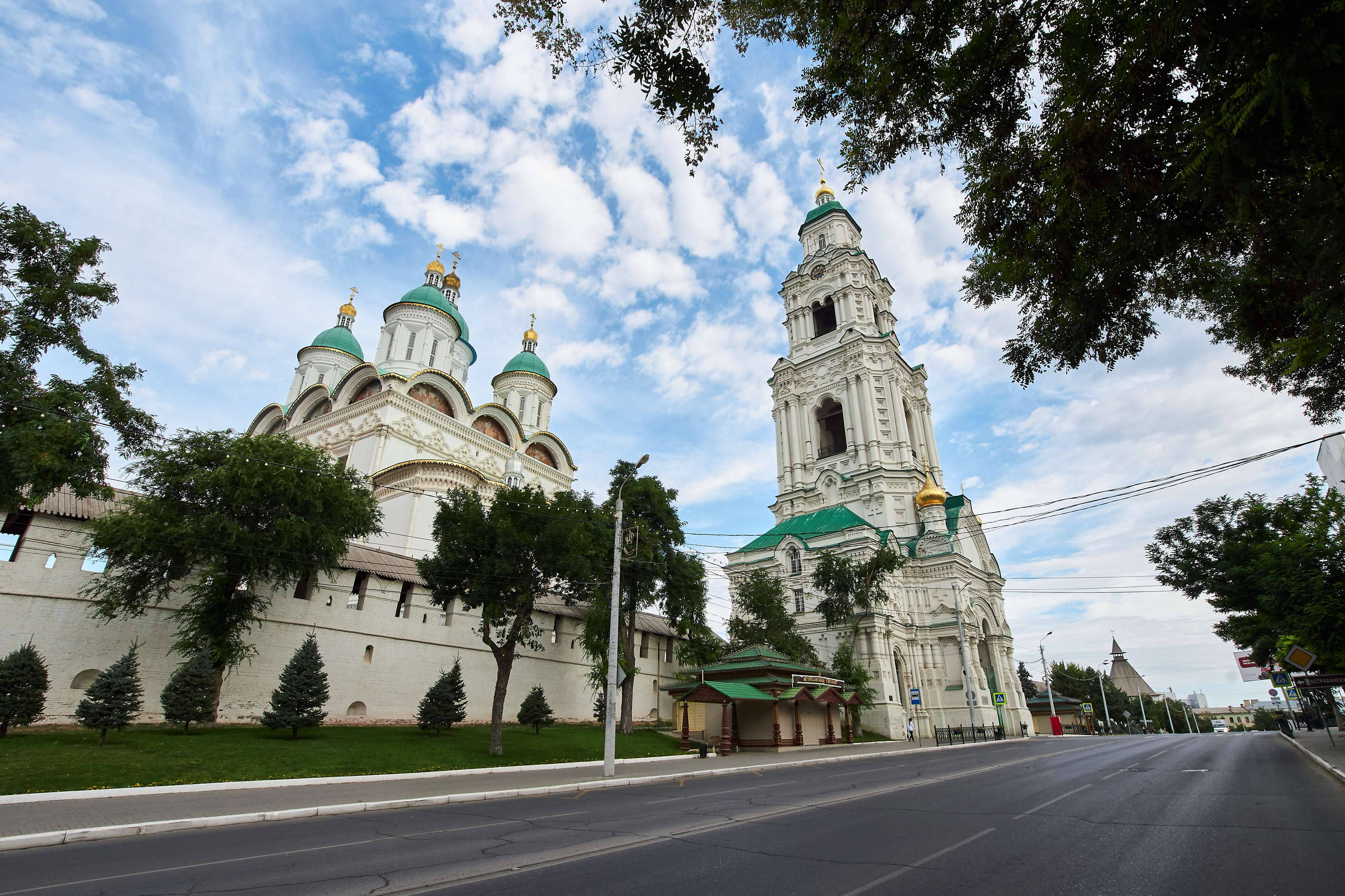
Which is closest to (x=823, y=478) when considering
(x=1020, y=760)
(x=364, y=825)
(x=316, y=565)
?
(x=1020, y=760)

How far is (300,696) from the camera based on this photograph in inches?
703

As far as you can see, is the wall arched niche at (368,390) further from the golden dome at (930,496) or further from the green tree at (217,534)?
the golden dome at (930,496)

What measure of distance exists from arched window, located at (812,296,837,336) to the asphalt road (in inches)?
1732

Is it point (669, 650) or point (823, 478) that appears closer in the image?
point (669, 650)

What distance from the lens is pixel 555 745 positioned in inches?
864

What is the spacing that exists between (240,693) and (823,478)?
36.7 m

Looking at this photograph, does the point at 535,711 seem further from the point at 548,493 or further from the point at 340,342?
the point at 340,342

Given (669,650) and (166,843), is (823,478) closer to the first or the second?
(669,650)

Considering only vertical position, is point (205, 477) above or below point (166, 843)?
above

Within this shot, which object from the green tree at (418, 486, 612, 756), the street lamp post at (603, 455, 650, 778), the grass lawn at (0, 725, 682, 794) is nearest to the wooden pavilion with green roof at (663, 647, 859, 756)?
the grass lawn at (0, 725, 682, 794)

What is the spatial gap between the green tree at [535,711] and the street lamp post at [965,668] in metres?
22.8

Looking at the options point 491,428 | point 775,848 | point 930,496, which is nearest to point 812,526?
point 930,496

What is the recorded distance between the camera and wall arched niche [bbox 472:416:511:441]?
43156mm

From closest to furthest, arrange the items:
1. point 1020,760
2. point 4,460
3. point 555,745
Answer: point 4,460 < point 1020,760 < point 555,745
